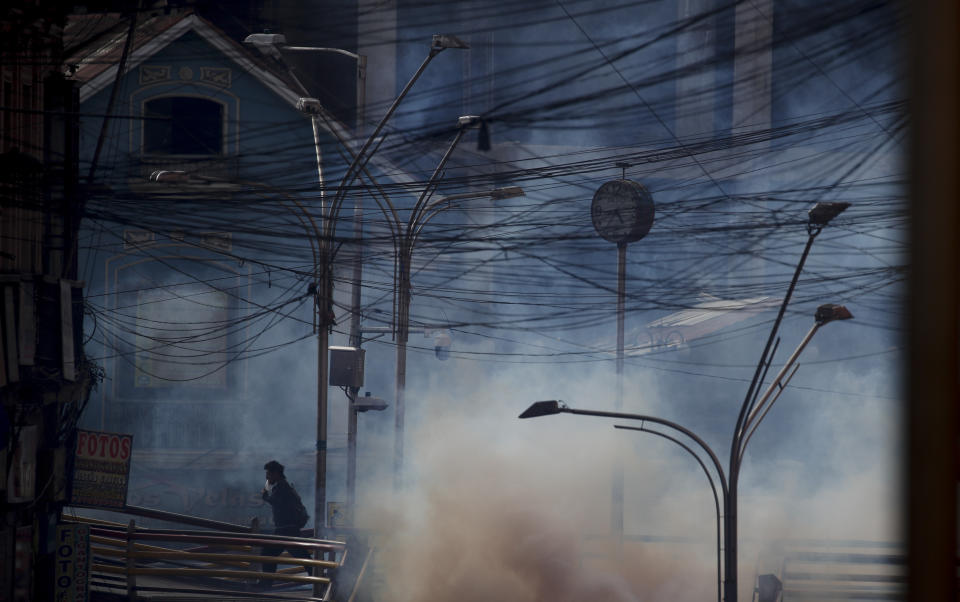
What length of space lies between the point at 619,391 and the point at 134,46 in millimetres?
3389

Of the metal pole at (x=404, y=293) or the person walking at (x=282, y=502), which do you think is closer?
the metal pole at (x=404, y=293)

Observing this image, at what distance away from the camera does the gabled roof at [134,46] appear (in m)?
4.06

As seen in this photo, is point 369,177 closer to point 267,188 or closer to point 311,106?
point 267,188

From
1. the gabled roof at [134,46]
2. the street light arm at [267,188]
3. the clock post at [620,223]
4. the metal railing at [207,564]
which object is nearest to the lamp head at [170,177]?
the street light arm at [267,188]

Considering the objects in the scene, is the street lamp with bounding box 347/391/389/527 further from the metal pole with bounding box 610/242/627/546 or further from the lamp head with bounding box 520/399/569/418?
the metal pole with bounding box 610/242/627/546

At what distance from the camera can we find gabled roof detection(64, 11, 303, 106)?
406 cm

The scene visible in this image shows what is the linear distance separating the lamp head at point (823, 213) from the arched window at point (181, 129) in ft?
12.1

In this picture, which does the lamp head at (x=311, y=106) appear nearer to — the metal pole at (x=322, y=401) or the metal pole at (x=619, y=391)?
the metal pole at (x=322, y=401)

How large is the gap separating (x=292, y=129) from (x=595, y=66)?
6.97ft

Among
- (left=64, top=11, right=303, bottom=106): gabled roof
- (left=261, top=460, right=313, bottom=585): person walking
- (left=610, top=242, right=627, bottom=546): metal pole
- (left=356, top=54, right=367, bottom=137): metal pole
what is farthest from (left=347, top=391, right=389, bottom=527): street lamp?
(left=64, top=11, right=303, bottom=106): gabled roof

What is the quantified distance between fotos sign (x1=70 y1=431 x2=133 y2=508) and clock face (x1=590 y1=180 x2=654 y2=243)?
293 cm

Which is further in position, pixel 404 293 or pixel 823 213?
pixel 404 293

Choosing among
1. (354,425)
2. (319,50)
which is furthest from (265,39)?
(354,425)

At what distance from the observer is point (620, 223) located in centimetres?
511
